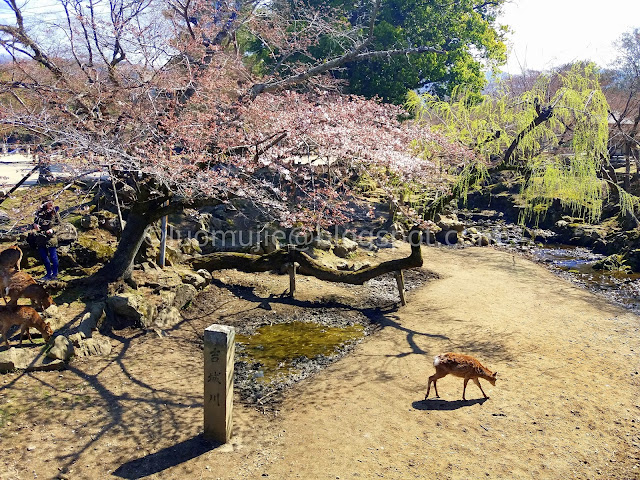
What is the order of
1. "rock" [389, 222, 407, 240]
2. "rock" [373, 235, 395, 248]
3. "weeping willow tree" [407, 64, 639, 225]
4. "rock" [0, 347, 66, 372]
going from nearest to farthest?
1. "rock" [0, 347, 66, 372]
2. "weeping willow tree" [407, 64, 639, 225]
3. "rock" [373, 235, 395, 248]
4. "rock" [389, 222, 407, 240]

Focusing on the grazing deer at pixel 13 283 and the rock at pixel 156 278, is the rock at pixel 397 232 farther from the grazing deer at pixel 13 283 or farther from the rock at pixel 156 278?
the grazing deer at pixel 13 283

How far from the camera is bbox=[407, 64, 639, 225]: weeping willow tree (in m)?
12.0

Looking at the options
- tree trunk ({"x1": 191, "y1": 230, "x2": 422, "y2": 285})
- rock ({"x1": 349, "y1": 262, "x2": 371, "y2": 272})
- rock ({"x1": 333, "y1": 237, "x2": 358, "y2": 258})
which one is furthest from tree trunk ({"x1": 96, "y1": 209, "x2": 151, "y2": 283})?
rock ({"x1": 333, "y1": 237, "x2": 358, "y2": 258})

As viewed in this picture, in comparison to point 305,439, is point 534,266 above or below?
above

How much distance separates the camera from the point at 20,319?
7.03m

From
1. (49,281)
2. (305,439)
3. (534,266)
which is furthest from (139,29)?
(534,266)

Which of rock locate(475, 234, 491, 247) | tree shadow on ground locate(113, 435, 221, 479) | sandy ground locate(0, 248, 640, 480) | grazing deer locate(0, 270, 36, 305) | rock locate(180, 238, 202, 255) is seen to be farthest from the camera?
rock locate(475, 234, 491, 247)

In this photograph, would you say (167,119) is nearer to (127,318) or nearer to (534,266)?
(127,318)

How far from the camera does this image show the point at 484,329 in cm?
1000

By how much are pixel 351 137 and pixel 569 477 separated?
10.5 meters

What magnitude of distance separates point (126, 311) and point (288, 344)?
11.0 feet

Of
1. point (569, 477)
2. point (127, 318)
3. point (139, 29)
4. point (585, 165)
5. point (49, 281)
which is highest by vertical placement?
point (139, 29)

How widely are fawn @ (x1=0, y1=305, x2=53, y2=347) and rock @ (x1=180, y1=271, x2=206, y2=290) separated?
4070mm

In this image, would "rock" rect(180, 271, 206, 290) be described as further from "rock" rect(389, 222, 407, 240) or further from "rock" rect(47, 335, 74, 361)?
"rock" rect(389, 222, 407, 240)
